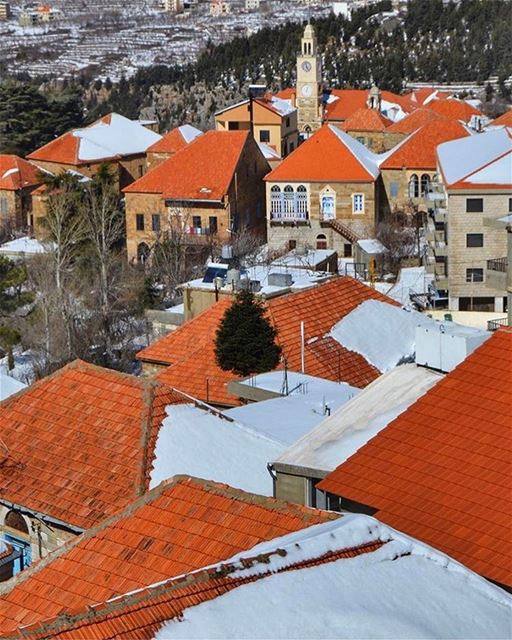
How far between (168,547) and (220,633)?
197 centimetres

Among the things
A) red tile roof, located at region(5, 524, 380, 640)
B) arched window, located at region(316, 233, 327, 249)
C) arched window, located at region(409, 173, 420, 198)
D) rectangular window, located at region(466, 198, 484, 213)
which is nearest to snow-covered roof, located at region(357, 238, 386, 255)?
arched window, located at region(316, 233, 327, 249)

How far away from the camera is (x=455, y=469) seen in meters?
12.8

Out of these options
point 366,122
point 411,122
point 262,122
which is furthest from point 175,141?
point 411,122

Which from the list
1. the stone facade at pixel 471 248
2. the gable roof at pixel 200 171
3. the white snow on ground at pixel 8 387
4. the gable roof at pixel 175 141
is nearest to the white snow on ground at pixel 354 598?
the white snow on ground at pixel 8 387

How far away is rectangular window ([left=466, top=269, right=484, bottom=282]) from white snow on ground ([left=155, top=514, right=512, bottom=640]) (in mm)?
28245

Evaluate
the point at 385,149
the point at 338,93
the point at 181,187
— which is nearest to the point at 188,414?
the point at 181,187

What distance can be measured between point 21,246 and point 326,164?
11250 mm

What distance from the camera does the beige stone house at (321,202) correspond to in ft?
170

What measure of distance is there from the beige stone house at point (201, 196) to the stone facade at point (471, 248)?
1236 cm

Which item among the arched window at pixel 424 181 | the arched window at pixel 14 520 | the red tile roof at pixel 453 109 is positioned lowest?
the arched window at pixel 424 181

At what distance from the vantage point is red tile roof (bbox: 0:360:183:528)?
1548 cm

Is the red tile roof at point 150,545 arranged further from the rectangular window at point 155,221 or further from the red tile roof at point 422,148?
the red tile roof at point 422,148

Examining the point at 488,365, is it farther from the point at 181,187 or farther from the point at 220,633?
the point at 181,187

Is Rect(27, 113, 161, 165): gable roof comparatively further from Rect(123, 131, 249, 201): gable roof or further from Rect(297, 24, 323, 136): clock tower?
Rect(297, 24, 323, 136): clock tower
